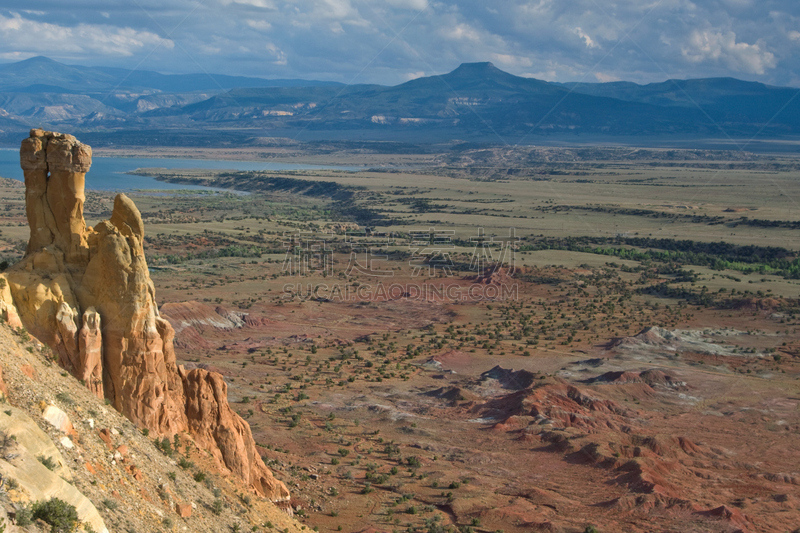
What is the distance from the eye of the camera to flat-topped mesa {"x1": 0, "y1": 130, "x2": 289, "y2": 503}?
1328 centimetres

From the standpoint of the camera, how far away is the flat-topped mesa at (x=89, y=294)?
13.3 metres

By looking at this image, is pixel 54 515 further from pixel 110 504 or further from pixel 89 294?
pixel 89 294

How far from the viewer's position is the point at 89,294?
13883 mm

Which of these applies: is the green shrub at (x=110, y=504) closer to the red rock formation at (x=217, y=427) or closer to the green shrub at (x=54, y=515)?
the green shrub at (x=54, y=515)

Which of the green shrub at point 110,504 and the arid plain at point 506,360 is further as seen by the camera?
the arid plain at point 506,360

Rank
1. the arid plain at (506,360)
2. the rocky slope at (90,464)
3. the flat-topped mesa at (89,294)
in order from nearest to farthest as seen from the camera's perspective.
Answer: the rocky slope at (90,464) < the flat-topped mesa at (89,294) < the arid plain at (506,360)

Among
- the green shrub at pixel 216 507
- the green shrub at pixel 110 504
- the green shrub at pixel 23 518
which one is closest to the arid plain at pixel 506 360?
the green shrub at pixel 216 507

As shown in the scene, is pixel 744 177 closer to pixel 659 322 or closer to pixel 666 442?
pixel 659 322

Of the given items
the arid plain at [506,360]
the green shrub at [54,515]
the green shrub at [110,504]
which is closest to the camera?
the green shrub at [54,515]

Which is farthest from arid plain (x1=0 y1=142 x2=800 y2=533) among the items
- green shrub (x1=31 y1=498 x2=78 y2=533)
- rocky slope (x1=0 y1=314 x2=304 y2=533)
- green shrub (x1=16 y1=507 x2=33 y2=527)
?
green shrub (x1=16 y1=507 x2=33 y2=527)

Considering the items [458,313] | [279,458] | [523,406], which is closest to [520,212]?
[458,313]

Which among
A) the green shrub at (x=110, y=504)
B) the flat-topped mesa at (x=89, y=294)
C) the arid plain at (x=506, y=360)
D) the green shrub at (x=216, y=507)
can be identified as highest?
the flat-topped mesa at (x=89, y=294)

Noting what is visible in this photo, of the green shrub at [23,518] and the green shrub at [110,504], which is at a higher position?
the green shrub at [23,518]

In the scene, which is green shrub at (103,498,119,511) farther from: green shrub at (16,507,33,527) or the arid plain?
the arid plain
